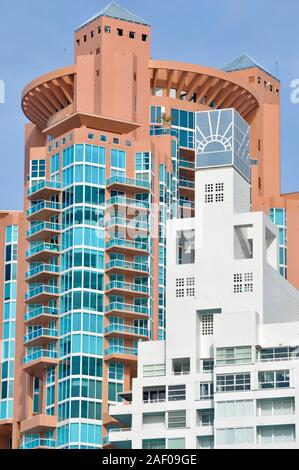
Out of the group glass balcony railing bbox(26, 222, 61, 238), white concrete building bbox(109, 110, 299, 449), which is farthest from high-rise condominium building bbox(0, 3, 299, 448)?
white concrete building bbox(109, 110, 299, 449)

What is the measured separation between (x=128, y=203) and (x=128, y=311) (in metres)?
10.3

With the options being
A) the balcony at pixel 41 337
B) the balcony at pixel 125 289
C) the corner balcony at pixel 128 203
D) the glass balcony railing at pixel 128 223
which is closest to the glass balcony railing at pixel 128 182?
the corner balcony at pixel 128 203

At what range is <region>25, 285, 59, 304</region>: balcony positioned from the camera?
447ft

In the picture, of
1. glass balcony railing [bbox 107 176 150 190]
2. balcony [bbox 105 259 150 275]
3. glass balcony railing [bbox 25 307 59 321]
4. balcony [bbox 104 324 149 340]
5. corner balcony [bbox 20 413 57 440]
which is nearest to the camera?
corner balcony [bbox 20 413 57 440]

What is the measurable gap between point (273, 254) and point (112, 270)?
1068 inches

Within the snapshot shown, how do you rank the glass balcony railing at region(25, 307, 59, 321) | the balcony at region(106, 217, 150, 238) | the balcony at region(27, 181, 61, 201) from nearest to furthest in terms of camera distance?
the glass balcony railing at region(25, 307, 59, 321) → the balcony at region(106, 217, 150, 238) → the balcony at region(27, 181, 61, 201)

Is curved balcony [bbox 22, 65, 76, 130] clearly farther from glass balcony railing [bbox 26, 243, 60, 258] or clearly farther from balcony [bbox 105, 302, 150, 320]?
balcony [bbox 105, 302, 150, 320]

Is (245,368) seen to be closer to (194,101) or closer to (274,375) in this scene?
(274,375)

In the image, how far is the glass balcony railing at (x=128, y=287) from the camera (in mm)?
135125

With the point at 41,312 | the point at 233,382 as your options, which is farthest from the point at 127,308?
the point at 233,382

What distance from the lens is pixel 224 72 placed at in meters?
155

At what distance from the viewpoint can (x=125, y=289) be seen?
444 ft

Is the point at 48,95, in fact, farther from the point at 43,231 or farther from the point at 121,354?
the point at 121,354

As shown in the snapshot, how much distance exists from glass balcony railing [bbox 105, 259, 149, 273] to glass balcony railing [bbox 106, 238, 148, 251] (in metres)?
1.36
